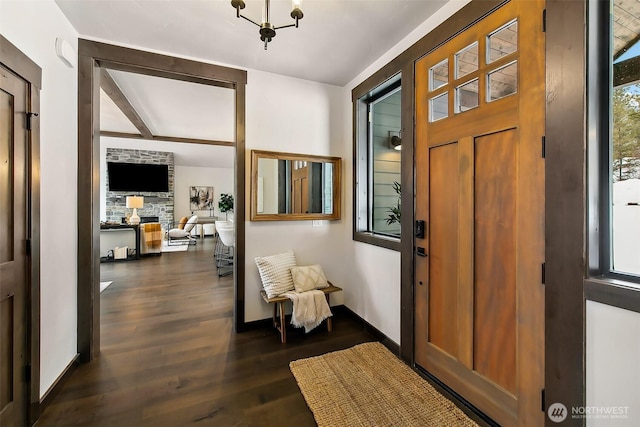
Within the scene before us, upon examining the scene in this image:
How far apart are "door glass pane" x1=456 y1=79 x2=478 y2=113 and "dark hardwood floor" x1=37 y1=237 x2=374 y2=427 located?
7.19 feet

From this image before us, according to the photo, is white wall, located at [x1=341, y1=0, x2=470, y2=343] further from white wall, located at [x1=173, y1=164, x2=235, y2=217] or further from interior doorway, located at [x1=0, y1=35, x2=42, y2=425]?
white wall, located at [x1=173, y1=164, x2=235, y2=217]

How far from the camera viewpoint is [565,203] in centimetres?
124

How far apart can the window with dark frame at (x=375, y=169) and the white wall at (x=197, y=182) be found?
9058 mm

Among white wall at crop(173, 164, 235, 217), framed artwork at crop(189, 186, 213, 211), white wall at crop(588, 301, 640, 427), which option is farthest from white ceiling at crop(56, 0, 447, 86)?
framed artwork at crop(189, 186, 213, 211)

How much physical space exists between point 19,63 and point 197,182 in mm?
9774

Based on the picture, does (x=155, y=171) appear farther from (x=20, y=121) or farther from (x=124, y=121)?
(x=20, y=121)

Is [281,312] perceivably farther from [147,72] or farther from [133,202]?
[133,202]

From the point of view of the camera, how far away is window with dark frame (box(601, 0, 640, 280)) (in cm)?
116

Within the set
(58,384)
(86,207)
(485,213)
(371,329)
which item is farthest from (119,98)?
(485,213)

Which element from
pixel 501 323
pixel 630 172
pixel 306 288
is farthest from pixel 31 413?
pixel 630 172

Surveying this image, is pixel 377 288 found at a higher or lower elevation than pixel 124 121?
lower

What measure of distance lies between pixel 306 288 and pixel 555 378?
1.97m

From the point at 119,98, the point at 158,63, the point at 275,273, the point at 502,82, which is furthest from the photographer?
the point at 119,98

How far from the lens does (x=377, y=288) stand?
2.67 meters
